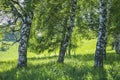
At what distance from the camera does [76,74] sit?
47.0 feet

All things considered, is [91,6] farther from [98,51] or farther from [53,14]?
[98,51]

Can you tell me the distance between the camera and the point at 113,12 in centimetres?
2856

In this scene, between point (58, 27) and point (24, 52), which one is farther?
point (58, 27)

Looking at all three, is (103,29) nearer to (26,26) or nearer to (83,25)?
(26,26)

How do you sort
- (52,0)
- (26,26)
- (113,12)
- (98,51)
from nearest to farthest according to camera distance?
(98,51), (26,26), (52,0), (113,12)

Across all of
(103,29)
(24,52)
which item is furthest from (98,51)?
(24,52)

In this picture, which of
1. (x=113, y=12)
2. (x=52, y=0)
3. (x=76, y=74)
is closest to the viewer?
(x=76, y=74)

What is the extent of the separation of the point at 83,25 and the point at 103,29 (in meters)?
16.5

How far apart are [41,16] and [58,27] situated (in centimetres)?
288

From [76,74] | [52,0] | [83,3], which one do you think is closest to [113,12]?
[83,3]

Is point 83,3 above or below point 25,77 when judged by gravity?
above

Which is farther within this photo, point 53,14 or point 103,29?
point 53,14

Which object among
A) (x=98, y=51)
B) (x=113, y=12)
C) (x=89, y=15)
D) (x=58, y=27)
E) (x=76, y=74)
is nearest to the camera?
(x=76, y=74)

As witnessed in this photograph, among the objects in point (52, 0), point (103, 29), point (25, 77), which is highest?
point (52, 0)
